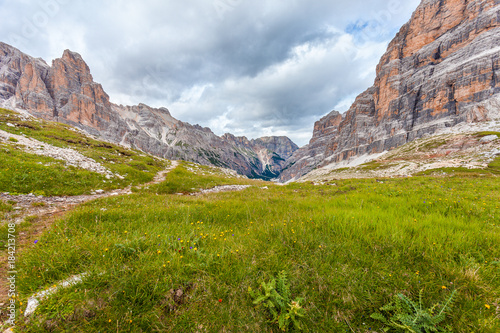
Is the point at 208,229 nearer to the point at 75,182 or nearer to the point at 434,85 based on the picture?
the point at 75,182

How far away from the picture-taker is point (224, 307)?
9.11 feet

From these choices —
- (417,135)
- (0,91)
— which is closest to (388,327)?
(417,135)

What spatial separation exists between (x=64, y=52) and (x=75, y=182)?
29062cm

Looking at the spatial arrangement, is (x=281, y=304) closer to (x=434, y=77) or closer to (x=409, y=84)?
(x=434, y=77)

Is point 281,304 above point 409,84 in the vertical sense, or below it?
below

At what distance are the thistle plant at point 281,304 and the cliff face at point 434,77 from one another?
153777 mm

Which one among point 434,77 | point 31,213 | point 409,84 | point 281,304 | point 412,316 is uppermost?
point 409,84

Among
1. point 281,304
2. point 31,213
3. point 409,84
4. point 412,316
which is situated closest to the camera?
point 412,316

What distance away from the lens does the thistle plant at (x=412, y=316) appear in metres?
2.34

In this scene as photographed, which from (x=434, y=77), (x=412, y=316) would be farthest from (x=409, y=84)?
(x=412, y=316)

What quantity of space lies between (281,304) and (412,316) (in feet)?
5.98

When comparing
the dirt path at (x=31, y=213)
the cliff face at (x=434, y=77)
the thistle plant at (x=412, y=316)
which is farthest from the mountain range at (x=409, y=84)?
the dirt path at (x=31, y=213)

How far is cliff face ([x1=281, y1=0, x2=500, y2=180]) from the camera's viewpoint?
101312mm

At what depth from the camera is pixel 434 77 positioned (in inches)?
4884
